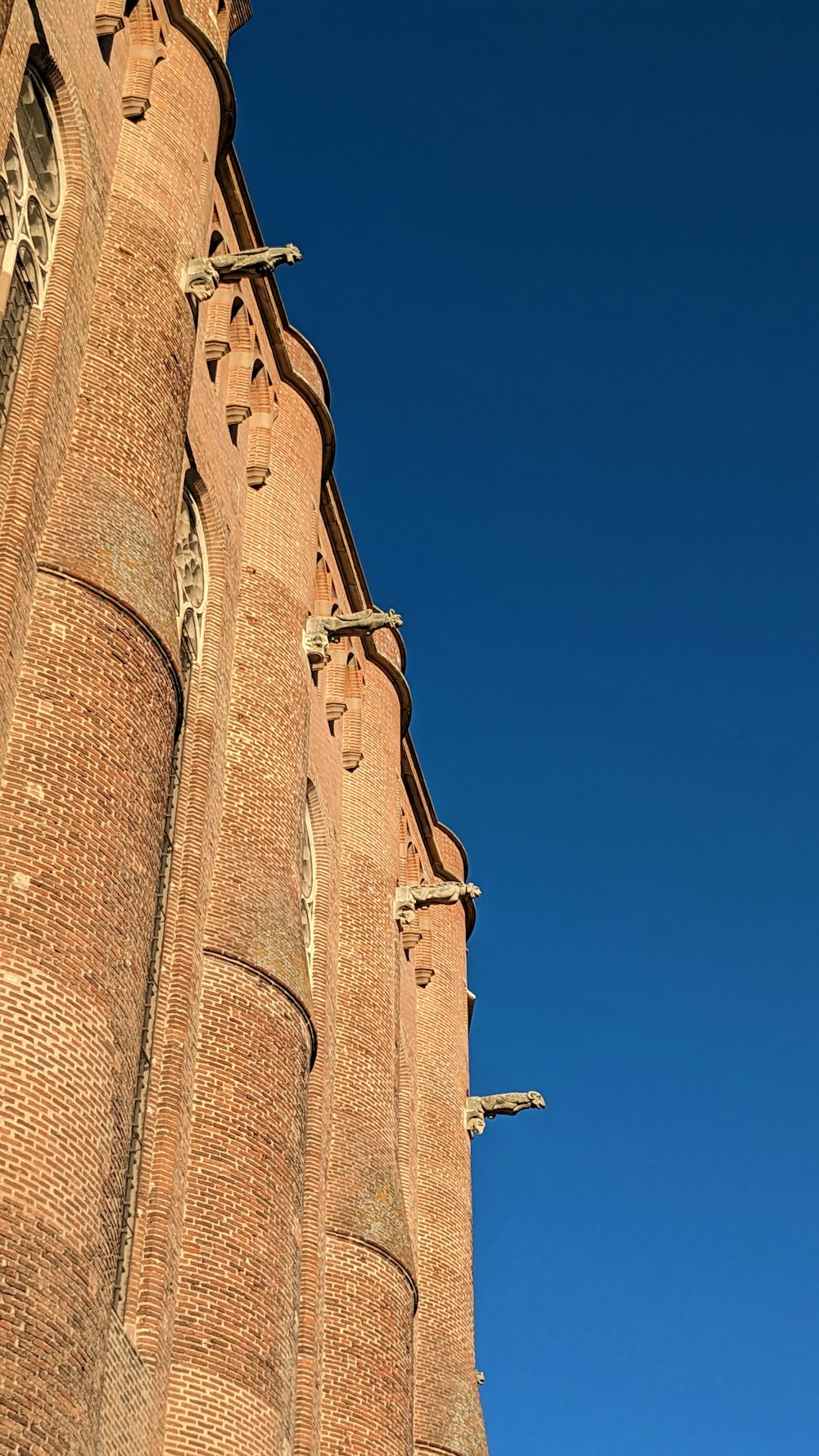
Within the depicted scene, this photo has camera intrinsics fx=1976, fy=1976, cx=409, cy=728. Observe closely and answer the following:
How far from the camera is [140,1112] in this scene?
1371 centimetres

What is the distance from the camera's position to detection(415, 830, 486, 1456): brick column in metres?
22.3

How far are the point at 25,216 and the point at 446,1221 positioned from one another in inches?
556

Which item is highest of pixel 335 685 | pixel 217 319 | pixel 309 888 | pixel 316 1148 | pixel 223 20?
pixel 223 20

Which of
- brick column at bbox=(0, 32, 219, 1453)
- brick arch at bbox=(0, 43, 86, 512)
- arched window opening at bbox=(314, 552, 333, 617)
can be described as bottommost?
brick column at bbox=(0, 32, 219, 1453)

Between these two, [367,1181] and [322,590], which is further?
[322,590]

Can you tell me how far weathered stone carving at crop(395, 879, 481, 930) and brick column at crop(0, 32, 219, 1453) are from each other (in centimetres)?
997

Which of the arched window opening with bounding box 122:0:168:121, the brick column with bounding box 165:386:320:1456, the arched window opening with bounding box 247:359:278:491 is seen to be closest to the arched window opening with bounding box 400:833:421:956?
the brick column with bounding box 165:386:320:1456

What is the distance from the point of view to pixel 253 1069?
15.5 metres

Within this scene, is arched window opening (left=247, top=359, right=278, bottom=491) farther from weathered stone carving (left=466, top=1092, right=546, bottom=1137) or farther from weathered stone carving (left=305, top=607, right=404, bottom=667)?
weathered stone carving (left=466, top=1092, right=546, bottom=1137)

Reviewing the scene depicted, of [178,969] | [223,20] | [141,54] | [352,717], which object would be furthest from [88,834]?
[352,717]

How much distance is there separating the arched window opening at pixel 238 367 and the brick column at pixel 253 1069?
0.95 m

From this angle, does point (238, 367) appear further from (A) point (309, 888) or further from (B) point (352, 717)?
(A) point (309, 888)

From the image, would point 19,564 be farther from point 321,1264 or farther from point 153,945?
point 321,1264

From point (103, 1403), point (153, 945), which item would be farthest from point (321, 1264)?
point (103, 1403)
